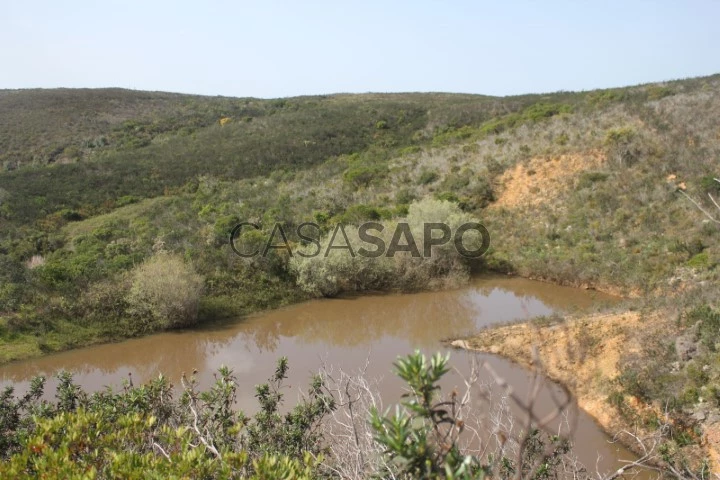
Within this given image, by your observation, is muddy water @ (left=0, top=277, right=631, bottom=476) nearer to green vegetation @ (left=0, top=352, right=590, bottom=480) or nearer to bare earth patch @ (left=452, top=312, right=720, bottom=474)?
bare earth patch @ (left=452, top=312, right=720, bottom=474)

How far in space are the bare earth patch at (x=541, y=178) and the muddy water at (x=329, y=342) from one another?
5.94 metres

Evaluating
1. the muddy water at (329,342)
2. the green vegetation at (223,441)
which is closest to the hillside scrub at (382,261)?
the muddy water at (329,342)

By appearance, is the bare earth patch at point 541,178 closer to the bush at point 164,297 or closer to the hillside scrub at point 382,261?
the hillside scrub at point 382,261

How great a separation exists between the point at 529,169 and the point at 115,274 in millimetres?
17667

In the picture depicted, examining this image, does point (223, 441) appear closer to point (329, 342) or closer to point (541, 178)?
point (329, 342)

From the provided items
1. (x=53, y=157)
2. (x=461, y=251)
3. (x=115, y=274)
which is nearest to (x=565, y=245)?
(x=461, y=251)

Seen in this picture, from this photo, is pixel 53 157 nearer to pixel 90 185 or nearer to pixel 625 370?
pixel 90 185

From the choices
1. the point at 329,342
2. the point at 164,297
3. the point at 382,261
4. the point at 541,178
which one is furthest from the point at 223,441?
the point at 541,178

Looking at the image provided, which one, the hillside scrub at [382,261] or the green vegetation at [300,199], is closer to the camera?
the green vegetation at [300,199]

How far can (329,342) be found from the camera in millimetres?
15266

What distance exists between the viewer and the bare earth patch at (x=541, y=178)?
24141mm

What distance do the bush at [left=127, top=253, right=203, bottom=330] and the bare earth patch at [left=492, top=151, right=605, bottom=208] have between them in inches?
550

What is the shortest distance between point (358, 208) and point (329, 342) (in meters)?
8.55

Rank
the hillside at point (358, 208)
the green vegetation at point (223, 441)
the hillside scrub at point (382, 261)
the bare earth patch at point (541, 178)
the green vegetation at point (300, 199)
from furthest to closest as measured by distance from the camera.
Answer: the bare earth patch at point (541, 178) < the hillside scrub at point (382, 261) < the green vegetation at point (300, 199) < the hillside at point (358, 208) < the green vegetation at point (223, 441)
